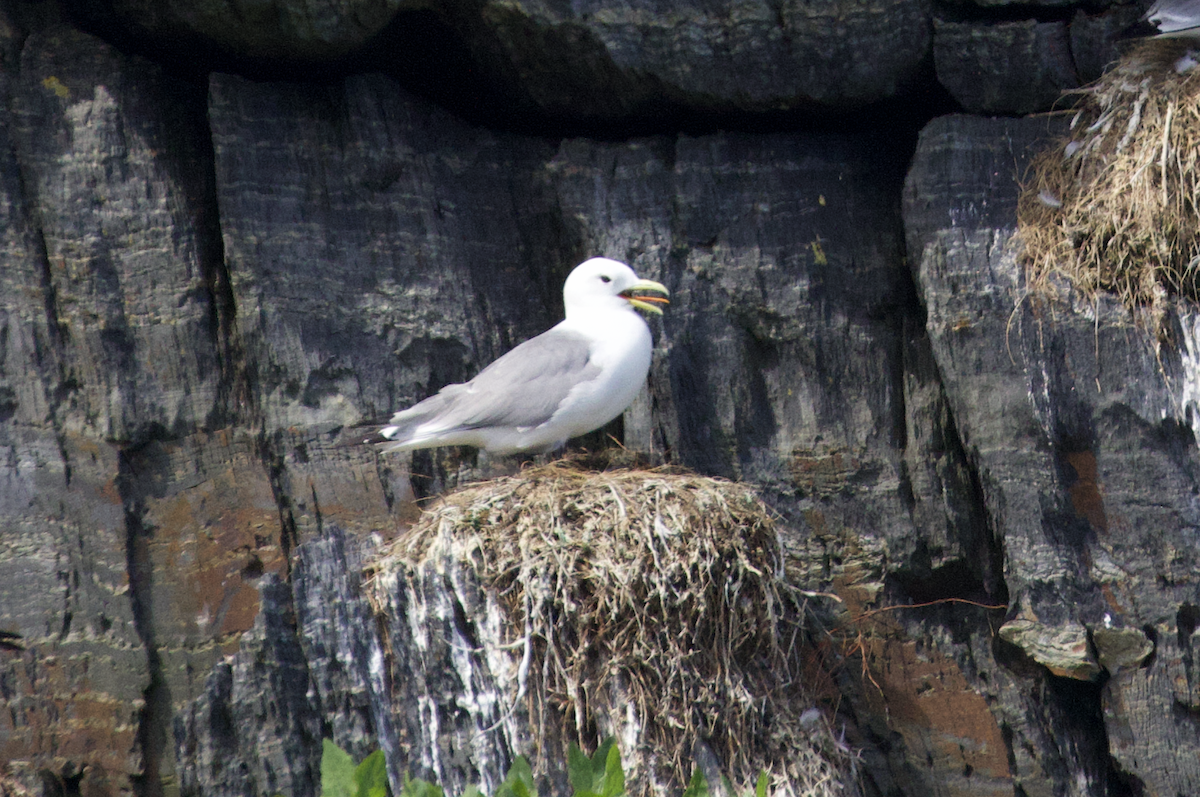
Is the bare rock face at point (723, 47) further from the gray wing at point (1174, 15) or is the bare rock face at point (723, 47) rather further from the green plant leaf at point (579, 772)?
the green plant leaf at point (579, 772)

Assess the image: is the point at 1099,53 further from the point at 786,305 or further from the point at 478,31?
the point at 478,31

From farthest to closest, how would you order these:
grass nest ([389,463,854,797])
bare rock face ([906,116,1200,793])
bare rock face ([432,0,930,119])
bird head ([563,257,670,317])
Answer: bird head ([563,257,670,317]) < bare rock face ([432,0,930,119]) < bare rock face ([906,116,1200,793]) < grass nest ([389,463,854,797])

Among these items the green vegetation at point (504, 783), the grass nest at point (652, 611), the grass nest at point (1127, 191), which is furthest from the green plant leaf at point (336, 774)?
the grass nest at point (1127, 191)

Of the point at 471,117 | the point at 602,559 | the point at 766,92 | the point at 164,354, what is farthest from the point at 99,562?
the point at 766,92

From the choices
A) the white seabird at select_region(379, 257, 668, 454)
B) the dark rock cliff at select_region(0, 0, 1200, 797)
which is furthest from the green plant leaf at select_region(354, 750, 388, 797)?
the white seabird at select_region(379, 257, 668, 454)

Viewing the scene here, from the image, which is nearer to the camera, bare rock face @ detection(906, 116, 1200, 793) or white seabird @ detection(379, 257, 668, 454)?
bare rock face @ detection(906, 116, 1200, 793)

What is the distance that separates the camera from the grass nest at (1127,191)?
4.20 m

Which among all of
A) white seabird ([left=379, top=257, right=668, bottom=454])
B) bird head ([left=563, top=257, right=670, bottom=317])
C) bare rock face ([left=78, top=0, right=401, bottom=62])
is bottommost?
white seabird ([left=379, top=257, right=668, bottom=454])

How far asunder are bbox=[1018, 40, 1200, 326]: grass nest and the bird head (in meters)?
1.42

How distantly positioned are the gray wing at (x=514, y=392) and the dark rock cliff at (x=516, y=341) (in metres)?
0.35

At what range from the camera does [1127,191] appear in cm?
428

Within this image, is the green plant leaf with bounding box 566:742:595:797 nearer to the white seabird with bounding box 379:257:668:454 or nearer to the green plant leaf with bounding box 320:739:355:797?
the green plant leaf with bounding box 320:739:355:797

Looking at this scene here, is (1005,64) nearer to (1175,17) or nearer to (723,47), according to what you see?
(1175,17)

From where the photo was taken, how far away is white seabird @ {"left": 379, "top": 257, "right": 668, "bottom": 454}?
4410mm
